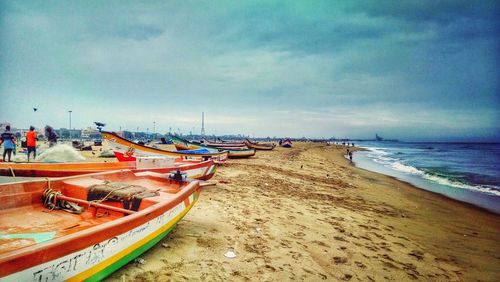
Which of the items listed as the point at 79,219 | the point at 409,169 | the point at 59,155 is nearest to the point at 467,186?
the point at 409,169

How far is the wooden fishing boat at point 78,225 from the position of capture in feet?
6.85

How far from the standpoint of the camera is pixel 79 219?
3883 mm

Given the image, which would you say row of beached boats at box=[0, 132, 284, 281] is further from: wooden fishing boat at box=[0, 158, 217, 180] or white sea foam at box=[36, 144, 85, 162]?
white sea foam at box=[36, 144, 85, 162]

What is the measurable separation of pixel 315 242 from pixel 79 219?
4342mm

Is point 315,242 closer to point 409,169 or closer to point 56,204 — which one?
point 56,204

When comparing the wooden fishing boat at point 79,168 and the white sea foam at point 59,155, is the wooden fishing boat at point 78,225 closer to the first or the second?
the wooden fishing boat at point 79,168

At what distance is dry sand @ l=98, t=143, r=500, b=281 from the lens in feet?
12.7

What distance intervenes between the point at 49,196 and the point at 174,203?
2.31 m

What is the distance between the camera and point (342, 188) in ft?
38.8

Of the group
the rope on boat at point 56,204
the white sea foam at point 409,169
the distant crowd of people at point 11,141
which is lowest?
the white sea foam at point 409,169

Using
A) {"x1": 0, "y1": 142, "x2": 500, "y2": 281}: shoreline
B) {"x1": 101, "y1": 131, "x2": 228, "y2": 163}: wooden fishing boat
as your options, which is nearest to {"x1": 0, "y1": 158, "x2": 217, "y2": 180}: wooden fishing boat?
{"x1": 0, "y1": 142, "x2": 500, "y2": 281}: shoreline

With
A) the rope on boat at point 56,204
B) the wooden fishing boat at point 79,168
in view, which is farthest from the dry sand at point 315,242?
the rope on boat at point 56,204

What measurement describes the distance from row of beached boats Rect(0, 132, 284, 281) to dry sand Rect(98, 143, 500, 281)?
26.2 inches

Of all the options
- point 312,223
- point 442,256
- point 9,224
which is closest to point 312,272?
point 312,223
